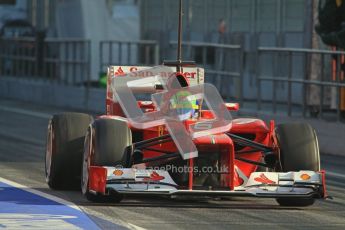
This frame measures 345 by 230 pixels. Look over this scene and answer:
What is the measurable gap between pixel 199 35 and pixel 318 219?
2219 cm

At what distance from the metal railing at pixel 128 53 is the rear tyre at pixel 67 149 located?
16155 mm

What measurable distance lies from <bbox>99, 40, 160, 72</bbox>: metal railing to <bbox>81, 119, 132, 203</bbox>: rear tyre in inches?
685

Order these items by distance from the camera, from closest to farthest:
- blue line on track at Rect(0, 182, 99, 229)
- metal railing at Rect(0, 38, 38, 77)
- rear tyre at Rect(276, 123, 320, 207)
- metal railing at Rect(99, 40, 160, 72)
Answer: blue line on track at Rect(0, 182, 99, 229) < rear tyre at Rect(276, 123, 320, 207) < metal railing at Rect(99, 40, 160, 72) < metal railing at Rect(0, 38, 38, 77)

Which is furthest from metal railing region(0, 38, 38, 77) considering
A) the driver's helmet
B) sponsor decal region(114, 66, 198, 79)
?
the driver's helmet

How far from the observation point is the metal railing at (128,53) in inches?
1178

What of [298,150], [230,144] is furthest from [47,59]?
[230,144]

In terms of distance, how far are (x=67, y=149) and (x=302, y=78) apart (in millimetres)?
9288

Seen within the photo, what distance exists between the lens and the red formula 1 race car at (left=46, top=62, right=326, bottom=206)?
11766mm

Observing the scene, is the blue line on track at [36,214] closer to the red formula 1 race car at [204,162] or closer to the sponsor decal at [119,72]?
the red formula 1 race car at [204,162]

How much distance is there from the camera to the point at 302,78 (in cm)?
2192

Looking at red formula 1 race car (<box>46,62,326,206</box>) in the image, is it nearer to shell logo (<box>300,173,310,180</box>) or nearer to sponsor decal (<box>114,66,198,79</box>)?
shell logo (<box>300,173,310,180</box>)

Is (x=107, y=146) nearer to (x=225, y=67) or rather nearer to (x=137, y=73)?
(x=137, y=73)

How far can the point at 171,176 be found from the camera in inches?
476

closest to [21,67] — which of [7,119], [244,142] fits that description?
[7,119]
